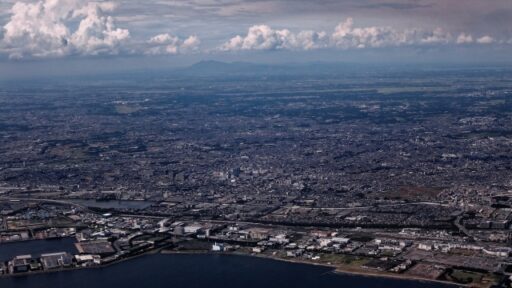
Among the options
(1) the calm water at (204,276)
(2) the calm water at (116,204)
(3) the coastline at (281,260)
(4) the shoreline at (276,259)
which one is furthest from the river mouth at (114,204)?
(1) the calm water at (204,276)

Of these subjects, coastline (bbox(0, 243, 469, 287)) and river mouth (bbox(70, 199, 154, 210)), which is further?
river mouth (bbox(70, 199, 154, 210))

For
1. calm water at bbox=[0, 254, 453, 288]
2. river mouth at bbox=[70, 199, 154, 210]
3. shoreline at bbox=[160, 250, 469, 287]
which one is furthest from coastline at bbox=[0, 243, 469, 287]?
river mouth at bbox=[70, 199, 154, 210]

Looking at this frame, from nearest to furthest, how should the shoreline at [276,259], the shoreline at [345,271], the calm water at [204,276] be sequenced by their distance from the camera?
the shoreline at [345,271]
the calm water at [204,276]
the shoreline at [276,259]

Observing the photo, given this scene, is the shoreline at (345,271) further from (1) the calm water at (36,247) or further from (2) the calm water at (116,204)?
(2) the calm water at (116,204)

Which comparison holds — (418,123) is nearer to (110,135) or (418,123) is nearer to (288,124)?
(288,124)

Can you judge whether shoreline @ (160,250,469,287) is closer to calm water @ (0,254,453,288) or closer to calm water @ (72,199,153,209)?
calm water @ (0,254,453,288)

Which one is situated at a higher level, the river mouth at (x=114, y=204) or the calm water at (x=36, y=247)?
the calm water at (x=36, y=247)
